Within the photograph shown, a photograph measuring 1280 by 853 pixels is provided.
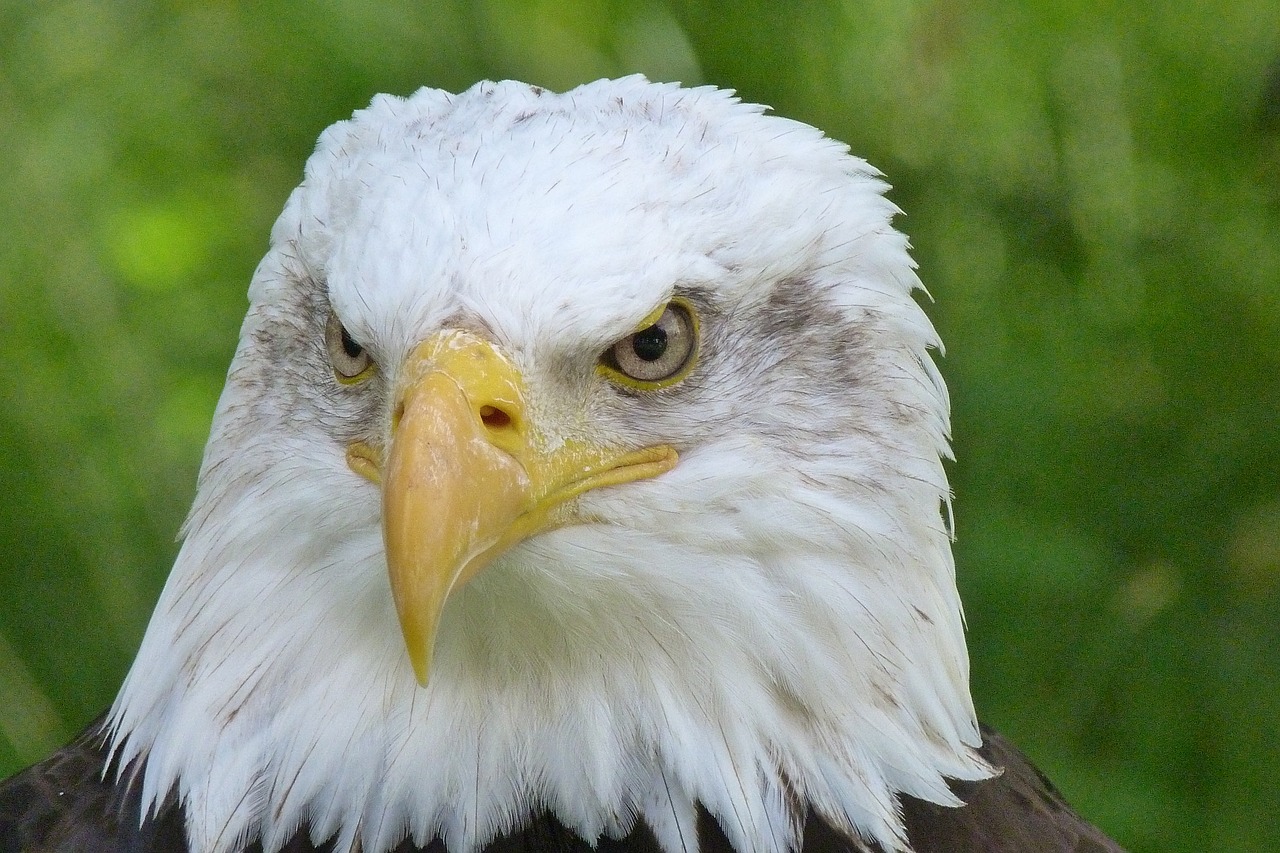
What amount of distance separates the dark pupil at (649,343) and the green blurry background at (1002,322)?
56.3 inches

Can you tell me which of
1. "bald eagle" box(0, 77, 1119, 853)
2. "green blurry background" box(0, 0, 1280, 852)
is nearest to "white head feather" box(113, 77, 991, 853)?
"bald eagle" box(0, 77, 1119, 853)

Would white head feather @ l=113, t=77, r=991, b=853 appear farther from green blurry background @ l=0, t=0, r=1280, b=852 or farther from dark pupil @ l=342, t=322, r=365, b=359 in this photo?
green blurry background @ l=0, t=0, r=1280, b=852

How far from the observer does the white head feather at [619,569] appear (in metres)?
1.62

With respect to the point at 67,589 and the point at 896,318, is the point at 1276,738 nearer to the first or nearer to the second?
the point at 896,318

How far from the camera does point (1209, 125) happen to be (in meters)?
3.03

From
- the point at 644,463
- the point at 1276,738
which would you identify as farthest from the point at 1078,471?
the point at 644,463

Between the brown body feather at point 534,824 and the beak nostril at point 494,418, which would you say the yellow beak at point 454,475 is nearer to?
the beak nostril at point 494,418

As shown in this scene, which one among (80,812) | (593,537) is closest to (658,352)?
(593,537)

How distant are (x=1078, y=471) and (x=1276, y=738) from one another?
26.1 inches

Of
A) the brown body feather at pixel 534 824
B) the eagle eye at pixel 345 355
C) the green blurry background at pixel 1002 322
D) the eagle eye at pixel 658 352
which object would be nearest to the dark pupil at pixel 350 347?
the eagle eye at pixel 345 355

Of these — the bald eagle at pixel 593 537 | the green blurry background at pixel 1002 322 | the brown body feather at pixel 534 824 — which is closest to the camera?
the bald eagle at pixel 593 537

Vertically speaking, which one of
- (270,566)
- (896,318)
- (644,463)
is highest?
(896,318)

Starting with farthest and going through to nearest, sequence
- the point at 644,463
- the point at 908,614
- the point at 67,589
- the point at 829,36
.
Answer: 1. the point at 67,589
2. the point at 829,36
3. the point at 908,614
4. the point at 644,463

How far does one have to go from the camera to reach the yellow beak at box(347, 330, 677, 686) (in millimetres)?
1386
